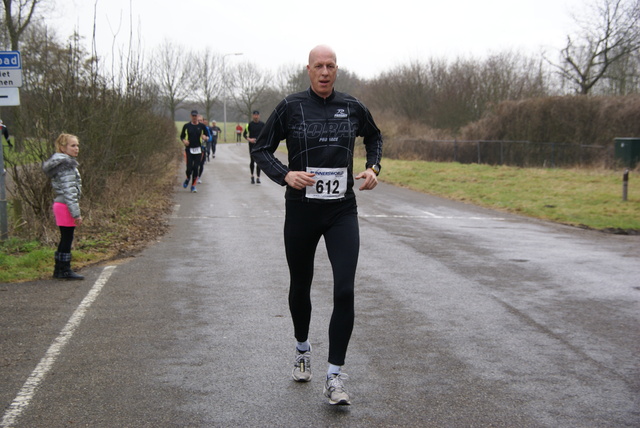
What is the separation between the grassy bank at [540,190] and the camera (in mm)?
15219

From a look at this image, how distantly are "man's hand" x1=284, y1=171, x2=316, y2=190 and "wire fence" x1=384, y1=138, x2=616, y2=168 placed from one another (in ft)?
82.3

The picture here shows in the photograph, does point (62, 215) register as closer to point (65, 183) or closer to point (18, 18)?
point (65, 183)

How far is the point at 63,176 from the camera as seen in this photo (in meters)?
7.52

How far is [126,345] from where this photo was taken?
206 inches

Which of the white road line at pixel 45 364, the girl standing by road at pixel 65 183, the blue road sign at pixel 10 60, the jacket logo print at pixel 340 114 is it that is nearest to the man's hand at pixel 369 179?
the jacket logo print at pixel 340 114

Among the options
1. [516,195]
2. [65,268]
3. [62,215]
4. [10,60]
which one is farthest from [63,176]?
[516,195]

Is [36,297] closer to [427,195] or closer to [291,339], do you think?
[291,339]

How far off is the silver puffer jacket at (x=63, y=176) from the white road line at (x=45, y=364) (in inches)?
37.8

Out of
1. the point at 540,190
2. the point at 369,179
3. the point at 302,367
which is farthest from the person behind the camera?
the point at 540,190

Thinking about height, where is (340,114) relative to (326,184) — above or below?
above

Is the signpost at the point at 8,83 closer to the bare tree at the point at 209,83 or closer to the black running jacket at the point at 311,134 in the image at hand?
the black running jacket at the point at 311,134

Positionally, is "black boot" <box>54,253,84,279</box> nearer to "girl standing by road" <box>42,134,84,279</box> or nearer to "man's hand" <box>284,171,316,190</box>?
"girl standing by road" <box>42,134,84,279</box>

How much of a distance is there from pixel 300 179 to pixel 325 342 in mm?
1760

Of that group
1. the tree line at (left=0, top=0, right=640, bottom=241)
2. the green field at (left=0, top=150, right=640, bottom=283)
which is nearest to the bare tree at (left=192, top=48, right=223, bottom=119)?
the tree line at (left=0, top=0, right=640, bottom=241)
